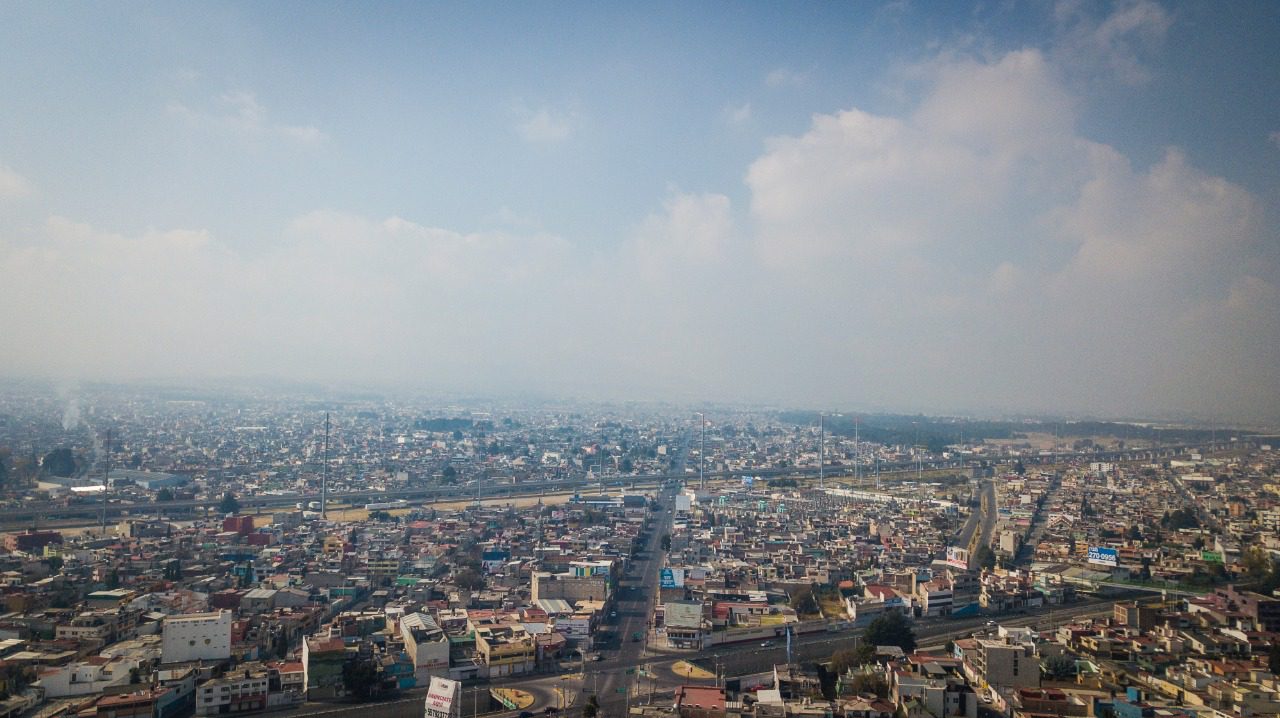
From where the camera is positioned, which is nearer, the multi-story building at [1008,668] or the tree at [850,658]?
the multi-story building at [1008,668]

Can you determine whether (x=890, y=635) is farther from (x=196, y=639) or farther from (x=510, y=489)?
(x=510, y=489)

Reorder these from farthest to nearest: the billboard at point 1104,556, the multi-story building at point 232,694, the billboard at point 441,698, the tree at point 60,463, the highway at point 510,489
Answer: the tree at point 60,463 < the highway at point 510,489 < the billboard at point 1104,556 < the multi-story building at point 232,694 < the billboard at point 441,698

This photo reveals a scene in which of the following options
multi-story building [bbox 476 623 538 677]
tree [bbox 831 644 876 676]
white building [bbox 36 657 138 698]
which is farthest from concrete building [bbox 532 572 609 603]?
white building [bbox 36 657 138 698]

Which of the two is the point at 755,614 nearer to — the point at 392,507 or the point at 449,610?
the point at 449,610

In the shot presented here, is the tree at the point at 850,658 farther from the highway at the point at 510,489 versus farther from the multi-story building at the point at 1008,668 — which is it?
the highway at the point at 510,489

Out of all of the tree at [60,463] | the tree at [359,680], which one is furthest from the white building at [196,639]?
the tree at [60,463]
